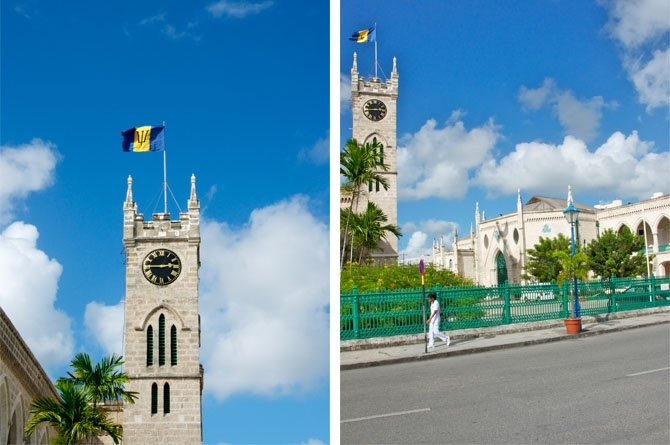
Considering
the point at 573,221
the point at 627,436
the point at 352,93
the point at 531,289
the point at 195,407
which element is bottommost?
the point at 195,407

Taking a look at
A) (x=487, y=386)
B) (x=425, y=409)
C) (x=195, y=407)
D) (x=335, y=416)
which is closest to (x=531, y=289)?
(x=487, y=386)

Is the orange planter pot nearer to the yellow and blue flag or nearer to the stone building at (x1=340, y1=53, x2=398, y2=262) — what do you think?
the yellow and blue flag

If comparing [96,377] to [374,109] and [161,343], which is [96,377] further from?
[374,109]

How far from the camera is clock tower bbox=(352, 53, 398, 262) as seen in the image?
1494 inches

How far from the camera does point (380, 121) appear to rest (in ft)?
130

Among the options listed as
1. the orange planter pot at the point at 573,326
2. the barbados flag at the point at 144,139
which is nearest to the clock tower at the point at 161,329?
the barbados flag at the point at 144,139

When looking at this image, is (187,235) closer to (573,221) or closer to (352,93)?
(352,93)

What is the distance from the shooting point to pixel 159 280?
2995 cm

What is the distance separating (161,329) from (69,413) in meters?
12.9

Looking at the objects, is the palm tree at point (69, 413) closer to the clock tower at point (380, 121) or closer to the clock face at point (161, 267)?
the clock face at point (161, 267)

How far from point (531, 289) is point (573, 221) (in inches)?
74.5

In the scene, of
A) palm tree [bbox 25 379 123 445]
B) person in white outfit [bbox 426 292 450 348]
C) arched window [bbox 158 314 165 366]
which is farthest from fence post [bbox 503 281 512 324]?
arched window [bbox 158 314 165 366]

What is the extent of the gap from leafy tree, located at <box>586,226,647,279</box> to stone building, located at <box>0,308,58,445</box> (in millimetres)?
26920

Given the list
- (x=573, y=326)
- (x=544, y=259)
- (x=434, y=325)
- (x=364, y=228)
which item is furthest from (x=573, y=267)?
(x=544, y=259)
